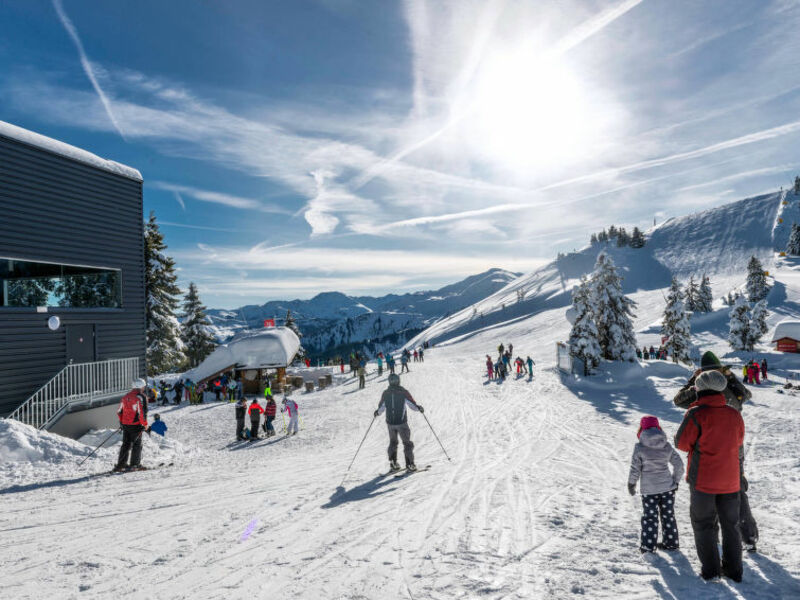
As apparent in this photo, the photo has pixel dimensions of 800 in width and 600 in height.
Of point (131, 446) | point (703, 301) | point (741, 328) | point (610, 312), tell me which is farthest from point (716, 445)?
point (703, 301)

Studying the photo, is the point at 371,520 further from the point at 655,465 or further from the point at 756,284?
the point at 756,284

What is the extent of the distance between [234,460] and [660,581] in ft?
30.5

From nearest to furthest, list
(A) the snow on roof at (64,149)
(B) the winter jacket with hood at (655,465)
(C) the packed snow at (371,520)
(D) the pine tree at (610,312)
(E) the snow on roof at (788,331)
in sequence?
(C) the packed snow at (371,520)
(B) the winter jacket with hood at (655,465)
(A) the snow on roof at (64,149)
(D) the pine tree at (610,312)
(E) the snow on roof at (788,331)

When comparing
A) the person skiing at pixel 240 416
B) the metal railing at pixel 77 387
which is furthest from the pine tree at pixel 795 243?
the metal railing at pixel 77 387

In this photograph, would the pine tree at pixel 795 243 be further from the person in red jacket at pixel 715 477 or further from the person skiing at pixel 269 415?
the person in red jacket at pixel 715 477

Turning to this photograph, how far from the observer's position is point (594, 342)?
26750 millimetres

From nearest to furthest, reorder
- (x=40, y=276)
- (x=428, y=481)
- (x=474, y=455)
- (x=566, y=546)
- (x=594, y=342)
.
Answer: (x=566, y=546) < (x=428, y=481) < (x=474, y=455) < (x=40, y=276) < (x=594, y=342)

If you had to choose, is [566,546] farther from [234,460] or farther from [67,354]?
[67,354]

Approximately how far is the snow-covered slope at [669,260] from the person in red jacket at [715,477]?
8152 cm

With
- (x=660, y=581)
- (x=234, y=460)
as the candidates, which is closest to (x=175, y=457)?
(x=234, y=460)

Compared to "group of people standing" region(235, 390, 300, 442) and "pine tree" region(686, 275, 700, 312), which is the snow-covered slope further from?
"group of people standing" region(235, 390, 300, 442)

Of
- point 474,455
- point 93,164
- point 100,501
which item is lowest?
point 474,455

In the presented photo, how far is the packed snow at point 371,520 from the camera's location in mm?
4086

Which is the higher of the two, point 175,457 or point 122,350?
point 122,350
